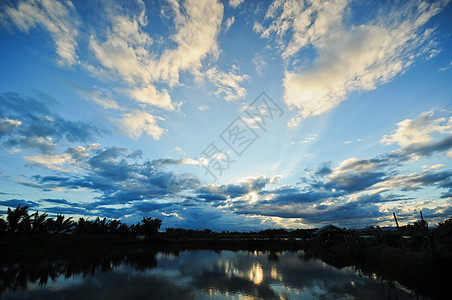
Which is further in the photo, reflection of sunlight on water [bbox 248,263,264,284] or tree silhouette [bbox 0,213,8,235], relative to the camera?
tree silhouette [bbox 0,213,8,235]

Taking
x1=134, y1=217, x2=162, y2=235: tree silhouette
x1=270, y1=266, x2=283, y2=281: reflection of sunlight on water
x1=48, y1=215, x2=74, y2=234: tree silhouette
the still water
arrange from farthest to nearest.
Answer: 1. x1=134, y1=217, x2=162, y2=235: tree silhouette
2. x1=48, y1=215, x2=74, y2=234: tree silhouette
3. x1=270, y1=266, x2=283, y2=281: reflection of sunlight on water
4. the still water

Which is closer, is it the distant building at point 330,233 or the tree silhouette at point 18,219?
the tree silhouette at point 18,219


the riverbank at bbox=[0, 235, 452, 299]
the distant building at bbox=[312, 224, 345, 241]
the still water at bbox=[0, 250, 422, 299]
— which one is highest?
the distant building at bbox=[312, 224, 345, 241]

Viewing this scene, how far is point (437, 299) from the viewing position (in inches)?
426

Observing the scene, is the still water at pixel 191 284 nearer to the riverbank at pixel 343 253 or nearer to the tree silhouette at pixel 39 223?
the riverbank at pixel 343 253

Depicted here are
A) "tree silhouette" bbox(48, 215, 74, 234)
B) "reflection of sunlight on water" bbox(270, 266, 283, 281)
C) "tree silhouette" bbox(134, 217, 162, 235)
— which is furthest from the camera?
"tree silhouette" bbox(134, 217, 162, 235)

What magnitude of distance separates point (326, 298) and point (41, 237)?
117 ft

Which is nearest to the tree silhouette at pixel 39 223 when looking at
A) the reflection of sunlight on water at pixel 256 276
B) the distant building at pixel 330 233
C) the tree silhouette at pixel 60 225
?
the tree silhouette at pixel 60 225

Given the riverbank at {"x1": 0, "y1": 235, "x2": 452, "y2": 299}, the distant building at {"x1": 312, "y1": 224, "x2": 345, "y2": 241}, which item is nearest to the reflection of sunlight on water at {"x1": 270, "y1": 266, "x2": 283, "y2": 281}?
the riverbank at {"x1": 0, "y1": 235, "x2": 452, "y2": 299}

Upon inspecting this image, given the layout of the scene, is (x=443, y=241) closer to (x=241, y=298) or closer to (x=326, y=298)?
(x=326, y=298)

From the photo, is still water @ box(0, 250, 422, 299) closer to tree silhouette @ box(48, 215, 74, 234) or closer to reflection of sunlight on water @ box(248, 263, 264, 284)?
reflection of sunlight on water @ box(248, 263, 264, 284)

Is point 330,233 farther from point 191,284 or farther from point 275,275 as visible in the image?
point 191,284

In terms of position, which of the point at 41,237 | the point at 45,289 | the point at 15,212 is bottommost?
the point at 45,289

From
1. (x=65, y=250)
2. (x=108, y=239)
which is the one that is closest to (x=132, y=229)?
(x=108, y=239)
